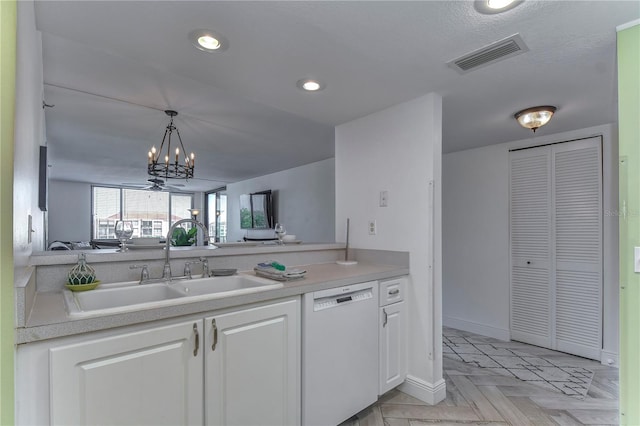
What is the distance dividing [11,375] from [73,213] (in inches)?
362

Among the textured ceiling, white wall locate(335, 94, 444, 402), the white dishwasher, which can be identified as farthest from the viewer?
white wall locate(335, 94, 444, 402)

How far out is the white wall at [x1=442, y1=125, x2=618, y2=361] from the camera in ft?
11.7

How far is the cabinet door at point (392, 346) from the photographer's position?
7.10 ft

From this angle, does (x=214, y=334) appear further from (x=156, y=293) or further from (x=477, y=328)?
(x=477, y=328)

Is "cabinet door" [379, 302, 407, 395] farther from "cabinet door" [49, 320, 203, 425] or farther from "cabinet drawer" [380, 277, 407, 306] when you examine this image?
"cabinet door" [49, 320, 203, 425]

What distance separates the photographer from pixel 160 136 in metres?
3.95

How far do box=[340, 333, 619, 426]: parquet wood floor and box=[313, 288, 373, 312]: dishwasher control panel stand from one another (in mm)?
793

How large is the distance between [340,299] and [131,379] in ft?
3.68

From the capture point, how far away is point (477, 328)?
3725 mm

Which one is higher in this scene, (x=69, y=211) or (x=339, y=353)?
(x=69, y=211)

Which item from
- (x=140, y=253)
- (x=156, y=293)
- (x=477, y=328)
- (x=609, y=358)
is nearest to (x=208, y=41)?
(x=140, y=253)

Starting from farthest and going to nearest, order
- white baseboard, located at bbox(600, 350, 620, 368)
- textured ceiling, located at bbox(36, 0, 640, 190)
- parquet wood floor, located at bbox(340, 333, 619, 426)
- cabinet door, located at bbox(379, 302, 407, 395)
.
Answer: white baseboard, located at bbox(600, 350, 620, 368), cabinet door, located at bbox(379, 302, 407, 395), parquet wood floor, located at bbox(340, 333, 619, 426), textured ceiling, located at bbox(36, 0, 640, 190)

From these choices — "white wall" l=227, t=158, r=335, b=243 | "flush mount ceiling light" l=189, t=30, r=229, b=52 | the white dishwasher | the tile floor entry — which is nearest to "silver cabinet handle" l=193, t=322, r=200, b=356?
the white dishwasher

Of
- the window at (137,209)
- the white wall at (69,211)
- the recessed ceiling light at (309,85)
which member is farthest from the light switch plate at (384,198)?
the white wall at (69,211)
